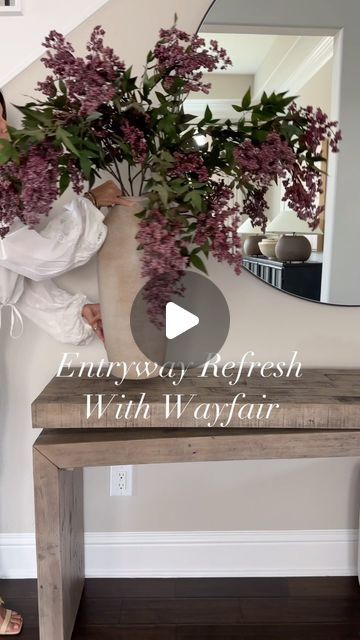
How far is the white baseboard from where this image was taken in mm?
1583

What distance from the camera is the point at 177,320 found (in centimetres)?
138

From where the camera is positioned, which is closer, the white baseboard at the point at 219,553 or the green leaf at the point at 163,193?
the green leaf at the point at 163,193

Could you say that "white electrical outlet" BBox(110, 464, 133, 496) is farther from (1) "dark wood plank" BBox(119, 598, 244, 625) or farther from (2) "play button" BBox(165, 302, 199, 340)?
(2) "play button" BBox(165, 302, 199, 340)

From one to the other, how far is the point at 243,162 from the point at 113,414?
619 mm

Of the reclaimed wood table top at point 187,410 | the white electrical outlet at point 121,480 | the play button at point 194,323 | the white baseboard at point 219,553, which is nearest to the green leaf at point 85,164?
the play button at point 194,323

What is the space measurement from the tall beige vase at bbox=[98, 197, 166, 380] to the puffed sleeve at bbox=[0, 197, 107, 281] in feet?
0.10

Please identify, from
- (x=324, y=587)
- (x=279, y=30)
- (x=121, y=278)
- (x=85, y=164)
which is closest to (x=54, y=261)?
(x=121, y=278)

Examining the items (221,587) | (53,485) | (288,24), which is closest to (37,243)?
(53,485)

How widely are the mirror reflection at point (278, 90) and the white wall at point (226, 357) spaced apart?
0.17 ft

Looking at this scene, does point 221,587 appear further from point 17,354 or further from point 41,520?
point 17,354

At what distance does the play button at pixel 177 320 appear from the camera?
133 cm

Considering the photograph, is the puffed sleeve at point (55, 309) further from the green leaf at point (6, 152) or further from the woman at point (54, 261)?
the green leaf at point (6, 152)

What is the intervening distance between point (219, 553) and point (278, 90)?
140 cm

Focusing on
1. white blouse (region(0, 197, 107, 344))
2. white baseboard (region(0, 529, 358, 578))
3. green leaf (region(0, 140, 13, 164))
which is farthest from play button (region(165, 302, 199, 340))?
white baseboard (region(0, 529, 358, 578))
